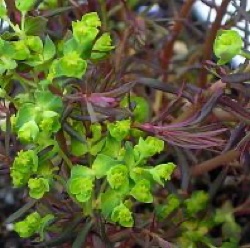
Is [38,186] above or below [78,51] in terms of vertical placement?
below

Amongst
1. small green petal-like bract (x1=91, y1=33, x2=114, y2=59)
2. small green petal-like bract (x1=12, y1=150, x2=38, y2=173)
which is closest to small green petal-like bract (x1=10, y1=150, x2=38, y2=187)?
small green petal-like bract (x1=12, y1=150, x2=38, y2=173)

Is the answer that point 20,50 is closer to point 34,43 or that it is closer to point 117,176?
point 34,43

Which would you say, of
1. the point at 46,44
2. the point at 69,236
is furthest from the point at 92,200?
the point at 46,44

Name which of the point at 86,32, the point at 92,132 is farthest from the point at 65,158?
the point at 86,32

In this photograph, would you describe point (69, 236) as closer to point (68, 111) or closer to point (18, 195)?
point (68, 111)

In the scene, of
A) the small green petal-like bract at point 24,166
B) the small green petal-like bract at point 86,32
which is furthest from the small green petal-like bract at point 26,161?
the small green petal-like bract at point 86,32
